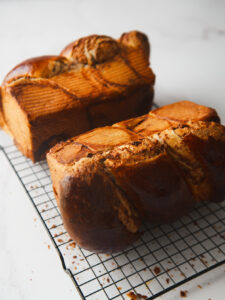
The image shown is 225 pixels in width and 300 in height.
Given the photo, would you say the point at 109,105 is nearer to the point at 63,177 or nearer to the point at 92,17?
the point at 63,177

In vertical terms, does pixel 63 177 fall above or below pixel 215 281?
above

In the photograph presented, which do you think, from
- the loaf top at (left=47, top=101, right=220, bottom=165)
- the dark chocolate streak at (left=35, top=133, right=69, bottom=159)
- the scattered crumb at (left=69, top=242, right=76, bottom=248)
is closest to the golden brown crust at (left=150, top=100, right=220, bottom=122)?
the loaf top at (left=47, top=101, right=220, bottom=165)

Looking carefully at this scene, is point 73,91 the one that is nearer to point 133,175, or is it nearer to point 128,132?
point 128,132

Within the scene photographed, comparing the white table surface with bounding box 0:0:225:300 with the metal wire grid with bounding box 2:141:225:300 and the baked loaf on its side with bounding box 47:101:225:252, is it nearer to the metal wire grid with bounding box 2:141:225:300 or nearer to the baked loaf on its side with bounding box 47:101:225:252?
the metal wire grid with bounding box 2:141:225:300

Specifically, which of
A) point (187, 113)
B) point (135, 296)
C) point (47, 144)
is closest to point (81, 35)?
point (47, 144)

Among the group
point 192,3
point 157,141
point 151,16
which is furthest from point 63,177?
point 192,3

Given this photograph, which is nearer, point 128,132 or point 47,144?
point 128,132
